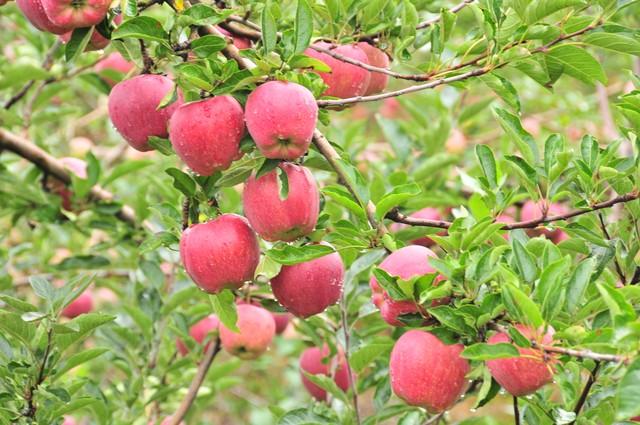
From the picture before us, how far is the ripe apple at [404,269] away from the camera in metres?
1.06

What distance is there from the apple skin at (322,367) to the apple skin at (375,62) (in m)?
0.53

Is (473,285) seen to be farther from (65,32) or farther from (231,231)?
(65,32)

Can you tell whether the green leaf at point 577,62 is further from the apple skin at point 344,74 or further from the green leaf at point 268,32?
the green leaf at point 268,32

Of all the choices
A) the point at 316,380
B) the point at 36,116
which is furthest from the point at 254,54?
the point at 36,116

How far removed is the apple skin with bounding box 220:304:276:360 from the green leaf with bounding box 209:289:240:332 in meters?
0.31

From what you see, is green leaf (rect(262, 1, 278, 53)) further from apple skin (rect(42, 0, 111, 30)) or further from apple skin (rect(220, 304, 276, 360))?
apple skin (rect(220, 304, 276, 360))

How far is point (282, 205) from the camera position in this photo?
1.06 meters

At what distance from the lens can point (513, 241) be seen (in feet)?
3.38

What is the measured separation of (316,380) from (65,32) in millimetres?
664

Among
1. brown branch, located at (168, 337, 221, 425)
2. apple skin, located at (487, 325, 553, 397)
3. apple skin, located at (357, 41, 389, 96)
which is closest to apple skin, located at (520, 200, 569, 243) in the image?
apple skin, located at (357, 41, 389, 96)

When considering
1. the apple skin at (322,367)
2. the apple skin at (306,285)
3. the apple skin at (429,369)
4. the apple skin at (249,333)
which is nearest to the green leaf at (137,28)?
the apple skin at (306,285)

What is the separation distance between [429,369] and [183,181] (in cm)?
39

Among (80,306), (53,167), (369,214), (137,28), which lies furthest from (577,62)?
(80,306)

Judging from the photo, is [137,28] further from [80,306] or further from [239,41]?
[80,306]
